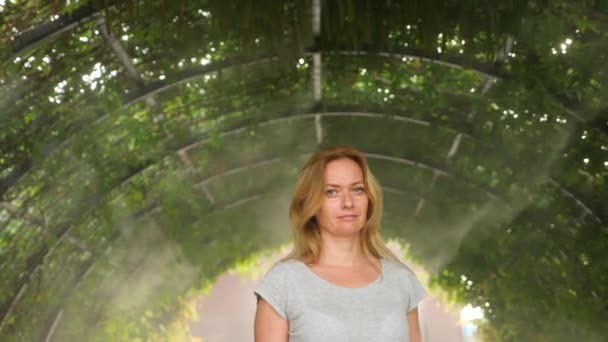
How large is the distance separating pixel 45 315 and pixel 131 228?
1761 millimetres

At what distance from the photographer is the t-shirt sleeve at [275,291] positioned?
260cm

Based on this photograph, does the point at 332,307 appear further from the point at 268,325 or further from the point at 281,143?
the point at 281,143

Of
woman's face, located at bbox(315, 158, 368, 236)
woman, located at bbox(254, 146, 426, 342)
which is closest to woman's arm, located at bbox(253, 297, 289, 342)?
woman, located at bbox(254, 146, 426, 342)

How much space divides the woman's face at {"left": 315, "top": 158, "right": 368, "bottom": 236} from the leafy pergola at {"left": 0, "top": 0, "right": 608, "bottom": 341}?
3.66 metres

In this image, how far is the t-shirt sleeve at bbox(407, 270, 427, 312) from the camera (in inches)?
106

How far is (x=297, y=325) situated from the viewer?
8.52 ft

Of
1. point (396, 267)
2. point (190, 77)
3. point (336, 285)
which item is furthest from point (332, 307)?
point (190, 77)

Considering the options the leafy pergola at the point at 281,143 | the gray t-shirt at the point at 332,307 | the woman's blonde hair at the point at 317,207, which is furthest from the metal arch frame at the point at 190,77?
the gray t-shirt at the point at 332,307

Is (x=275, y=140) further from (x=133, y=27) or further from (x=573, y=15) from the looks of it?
(x=573, y=15)

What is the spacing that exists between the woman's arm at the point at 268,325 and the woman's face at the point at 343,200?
0.70 ft

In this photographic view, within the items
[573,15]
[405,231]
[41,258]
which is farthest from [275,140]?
[573,15]

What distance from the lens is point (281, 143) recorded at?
51.6 ft

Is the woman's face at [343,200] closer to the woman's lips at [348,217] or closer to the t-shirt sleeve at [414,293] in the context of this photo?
the woman's lips at [348,217]

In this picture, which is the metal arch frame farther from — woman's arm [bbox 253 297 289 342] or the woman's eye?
woman's arm [bbox 253 297 289 342]
